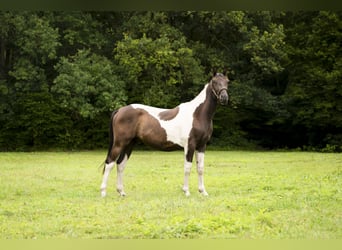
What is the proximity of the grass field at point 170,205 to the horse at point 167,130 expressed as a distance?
Result: 49cm

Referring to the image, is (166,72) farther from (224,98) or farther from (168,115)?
(224,98)

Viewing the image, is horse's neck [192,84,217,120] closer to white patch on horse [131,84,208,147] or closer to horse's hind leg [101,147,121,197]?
white patch on horse [131,84,208,147]

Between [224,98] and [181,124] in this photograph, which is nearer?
[224,98]

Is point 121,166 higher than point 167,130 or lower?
lower

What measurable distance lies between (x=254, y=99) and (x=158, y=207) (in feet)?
49.0

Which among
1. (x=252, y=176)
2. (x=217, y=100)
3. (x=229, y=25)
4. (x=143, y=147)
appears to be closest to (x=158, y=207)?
(x=217, y=100)

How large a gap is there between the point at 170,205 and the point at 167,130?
1.43 meters

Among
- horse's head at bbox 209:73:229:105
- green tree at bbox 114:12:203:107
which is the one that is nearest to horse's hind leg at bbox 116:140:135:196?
horse's head at bbox 209:73:229:105

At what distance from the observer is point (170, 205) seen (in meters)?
5.72

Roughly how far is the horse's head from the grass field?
4.22 ft

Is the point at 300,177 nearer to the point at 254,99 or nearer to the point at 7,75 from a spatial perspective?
the point at 254,99

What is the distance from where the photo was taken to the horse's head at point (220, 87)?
6.52m

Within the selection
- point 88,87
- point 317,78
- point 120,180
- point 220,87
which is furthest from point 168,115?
point 317,78

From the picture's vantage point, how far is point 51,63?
20359 millimetres
